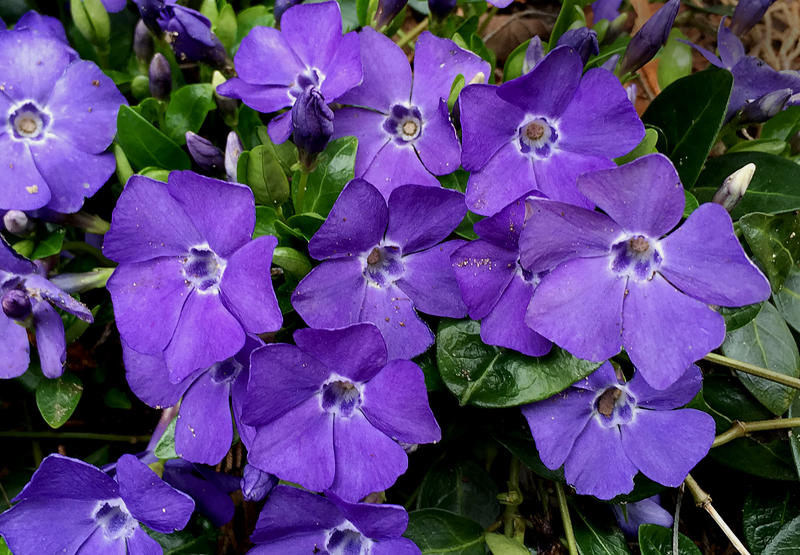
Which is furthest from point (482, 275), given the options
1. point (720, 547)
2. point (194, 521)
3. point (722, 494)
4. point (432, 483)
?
point (720, 547)

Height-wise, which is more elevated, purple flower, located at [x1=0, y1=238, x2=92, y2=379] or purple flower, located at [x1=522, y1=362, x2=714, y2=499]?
purple flower, located at [x1=0, y1=238, x2=92, y2=379]

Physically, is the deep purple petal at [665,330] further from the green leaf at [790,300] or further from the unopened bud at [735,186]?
the green leaf at [790,300]

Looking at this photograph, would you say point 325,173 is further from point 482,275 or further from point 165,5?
point 165,5

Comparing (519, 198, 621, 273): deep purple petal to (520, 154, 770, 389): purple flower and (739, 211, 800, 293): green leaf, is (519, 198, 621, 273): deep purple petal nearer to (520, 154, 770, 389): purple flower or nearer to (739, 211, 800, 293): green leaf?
(520, 154, 770, 389): purple flower

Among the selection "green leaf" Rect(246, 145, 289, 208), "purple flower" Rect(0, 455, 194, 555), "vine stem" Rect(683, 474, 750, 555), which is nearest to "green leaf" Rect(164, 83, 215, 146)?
"green leaf" Rect(246, 145, 289, 208)

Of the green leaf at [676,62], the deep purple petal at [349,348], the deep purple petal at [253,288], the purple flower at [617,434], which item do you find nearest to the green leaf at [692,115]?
the green leaf at [676,62]

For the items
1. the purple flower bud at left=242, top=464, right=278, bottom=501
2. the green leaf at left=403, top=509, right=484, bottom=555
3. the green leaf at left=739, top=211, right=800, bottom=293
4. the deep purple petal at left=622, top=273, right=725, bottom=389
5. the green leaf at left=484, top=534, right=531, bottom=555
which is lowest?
the green leaf at left=403, top=509, right=484, bottom=555
